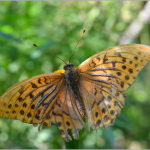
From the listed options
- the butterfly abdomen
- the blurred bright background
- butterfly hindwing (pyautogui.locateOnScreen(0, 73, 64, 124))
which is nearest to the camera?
butterfly hindwing (pyautogui.locateOnScreen(0, 73, 64, 124))

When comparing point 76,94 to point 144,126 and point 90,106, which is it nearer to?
point 90,106

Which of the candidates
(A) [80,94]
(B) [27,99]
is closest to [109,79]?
(A) [80,94]

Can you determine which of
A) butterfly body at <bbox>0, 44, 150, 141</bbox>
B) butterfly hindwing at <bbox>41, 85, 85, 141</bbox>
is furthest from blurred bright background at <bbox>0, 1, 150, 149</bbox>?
butterfly body at <bbox>0, 44, 150, 141</bbox>

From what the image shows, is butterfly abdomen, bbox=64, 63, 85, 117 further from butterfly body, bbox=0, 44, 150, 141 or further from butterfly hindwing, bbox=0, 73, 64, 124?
butterfly hindwing, bbox=0, 73, 64, 124

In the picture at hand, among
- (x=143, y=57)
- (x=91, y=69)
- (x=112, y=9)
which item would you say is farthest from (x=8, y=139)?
(x=112, y=9)

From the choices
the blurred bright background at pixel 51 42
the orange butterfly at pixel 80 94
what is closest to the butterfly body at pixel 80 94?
the orange butterfly at pixel 80 94

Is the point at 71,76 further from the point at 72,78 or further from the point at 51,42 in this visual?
the point at 51,42
